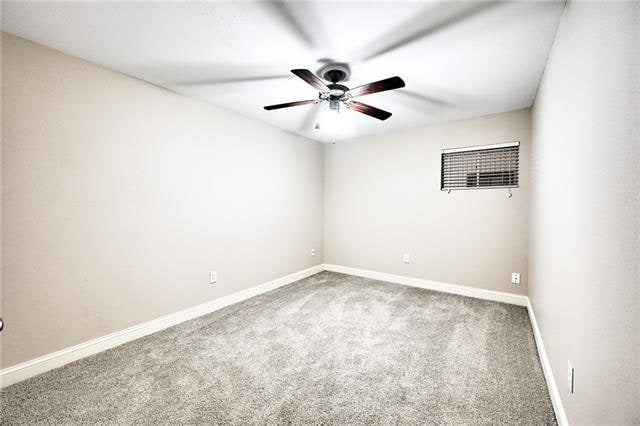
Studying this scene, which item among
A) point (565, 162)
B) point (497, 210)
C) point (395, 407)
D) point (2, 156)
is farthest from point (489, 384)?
point (2, 156)

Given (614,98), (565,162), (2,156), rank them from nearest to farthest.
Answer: (614,98), (565,162), (2,156)

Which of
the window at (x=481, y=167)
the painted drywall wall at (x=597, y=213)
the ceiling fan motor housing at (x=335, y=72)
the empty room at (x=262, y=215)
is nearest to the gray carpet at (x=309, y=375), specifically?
the empty room at (x=262, y=215)

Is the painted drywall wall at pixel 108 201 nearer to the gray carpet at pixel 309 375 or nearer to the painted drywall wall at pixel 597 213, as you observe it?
the gray carpet at pixel 309 375

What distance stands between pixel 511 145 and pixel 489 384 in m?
2.68

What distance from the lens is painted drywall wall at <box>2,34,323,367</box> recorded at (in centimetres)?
189

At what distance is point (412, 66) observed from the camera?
2238mm

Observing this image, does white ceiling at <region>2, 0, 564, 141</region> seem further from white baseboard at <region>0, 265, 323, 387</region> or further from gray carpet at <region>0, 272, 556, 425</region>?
white baseboard at <region>0, 265, 323, 387</region>

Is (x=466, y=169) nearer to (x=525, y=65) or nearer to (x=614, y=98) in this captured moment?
(x=525, y=65)

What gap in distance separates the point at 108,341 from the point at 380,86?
116 inches

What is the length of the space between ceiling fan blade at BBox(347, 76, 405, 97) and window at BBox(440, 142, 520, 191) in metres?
2.16

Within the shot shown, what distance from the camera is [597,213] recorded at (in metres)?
1.06

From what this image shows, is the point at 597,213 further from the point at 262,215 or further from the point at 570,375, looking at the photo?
the point at 262,215

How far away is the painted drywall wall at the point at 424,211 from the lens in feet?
10.9

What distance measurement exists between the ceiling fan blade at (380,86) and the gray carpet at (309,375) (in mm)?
1998
